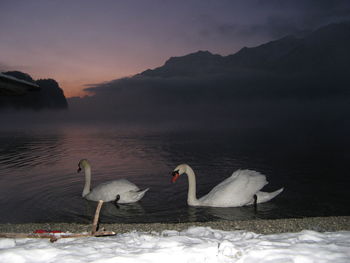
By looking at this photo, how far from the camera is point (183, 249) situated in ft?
14.6

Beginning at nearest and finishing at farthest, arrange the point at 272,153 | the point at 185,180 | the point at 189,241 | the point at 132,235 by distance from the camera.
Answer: the point at 189,241, the point at 132,235, the point at 185,180, the point at 272,153

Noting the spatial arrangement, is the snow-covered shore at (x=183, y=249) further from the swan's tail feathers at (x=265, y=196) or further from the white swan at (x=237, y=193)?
the swan's tail feathers at (x=265, y=196)

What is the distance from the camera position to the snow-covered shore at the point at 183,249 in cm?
412

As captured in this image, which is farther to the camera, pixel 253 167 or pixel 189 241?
pixel 253 167

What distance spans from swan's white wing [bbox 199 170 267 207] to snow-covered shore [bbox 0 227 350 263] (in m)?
5.32

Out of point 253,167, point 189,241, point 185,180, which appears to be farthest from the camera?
point 253,167

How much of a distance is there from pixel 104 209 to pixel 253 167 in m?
11.0

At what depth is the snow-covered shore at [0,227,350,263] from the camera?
4117 millimetres

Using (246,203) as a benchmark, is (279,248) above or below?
above

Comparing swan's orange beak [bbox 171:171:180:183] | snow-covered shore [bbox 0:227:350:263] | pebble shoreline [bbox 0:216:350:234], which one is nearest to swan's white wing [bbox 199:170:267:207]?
swan's orange beak [bbox 171:171:180:183]

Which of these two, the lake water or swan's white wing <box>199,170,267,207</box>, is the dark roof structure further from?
swan's white wing <box>199,170,267,207</box>

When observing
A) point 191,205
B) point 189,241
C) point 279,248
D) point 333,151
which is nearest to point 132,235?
point 189,241

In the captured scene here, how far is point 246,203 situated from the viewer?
10.9 m

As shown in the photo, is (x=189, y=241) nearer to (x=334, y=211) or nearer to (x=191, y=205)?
A: (x=191, y=205)
